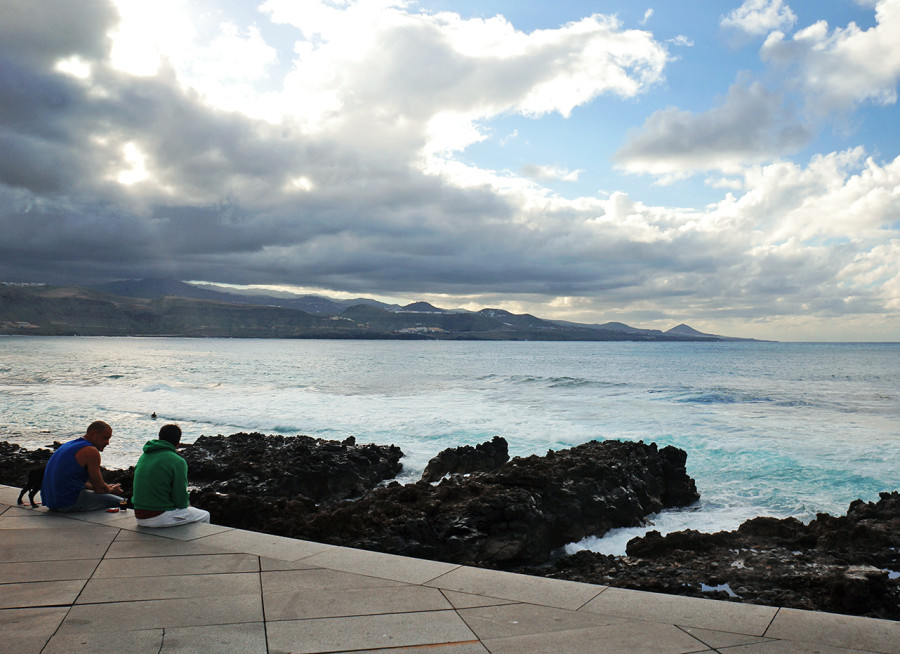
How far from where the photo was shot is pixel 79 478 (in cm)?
700

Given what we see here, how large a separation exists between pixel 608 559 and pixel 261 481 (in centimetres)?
769

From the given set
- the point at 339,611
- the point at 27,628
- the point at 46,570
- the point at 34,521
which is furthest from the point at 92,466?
the point at 339,611

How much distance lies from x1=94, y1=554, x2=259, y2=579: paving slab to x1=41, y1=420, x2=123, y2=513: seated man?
6.55 feet

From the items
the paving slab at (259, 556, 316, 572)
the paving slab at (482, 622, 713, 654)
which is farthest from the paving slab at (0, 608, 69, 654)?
the paving slab at (482, 622, 713, 654)

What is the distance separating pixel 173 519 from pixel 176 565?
1.39 m

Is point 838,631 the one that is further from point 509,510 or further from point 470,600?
point 509,510

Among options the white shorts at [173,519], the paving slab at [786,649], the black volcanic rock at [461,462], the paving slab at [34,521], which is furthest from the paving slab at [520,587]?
the black volcanic rock at [461,462]

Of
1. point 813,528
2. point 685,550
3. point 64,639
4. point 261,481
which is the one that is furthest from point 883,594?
point 261,481

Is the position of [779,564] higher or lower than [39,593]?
lower

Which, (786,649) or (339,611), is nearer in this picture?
(786,649)

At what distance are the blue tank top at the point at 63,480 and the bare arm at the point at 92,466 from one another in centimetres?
6

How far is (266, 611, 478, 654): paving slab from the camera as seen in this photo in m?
3.81

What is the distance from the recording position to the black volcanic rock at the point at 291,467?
41.3 ft

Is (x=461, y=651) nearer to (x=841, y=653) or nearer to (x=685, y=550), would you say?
(x=841, y=653)
